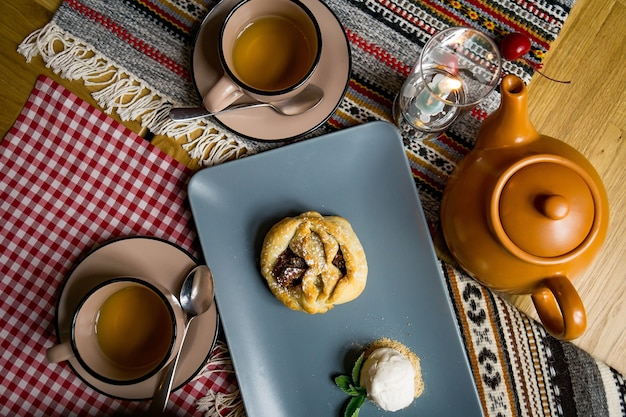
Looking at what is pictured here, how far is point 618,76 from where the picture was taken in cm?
97

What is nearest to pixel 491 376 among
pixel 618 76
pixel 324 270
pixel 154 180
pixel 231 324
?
pixel 324 270

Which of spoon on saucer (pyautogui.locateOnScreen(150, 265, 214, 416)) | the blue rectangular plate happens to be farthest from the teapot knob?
spoon on saucer (pyautogui.locateOnScreen(150, 265, 214, 416))

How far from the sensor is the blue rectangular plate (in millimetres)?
940

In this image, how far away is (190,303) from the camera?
884 mm

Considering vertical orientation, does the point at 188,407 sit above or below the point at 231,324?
below

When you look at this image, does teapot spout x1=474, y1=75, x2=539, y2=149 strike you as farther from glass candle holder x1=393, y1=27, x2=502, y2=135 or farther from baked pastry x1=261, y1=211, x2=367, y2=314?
baked pastry x1=261, y1=211, x2=367, y2=314

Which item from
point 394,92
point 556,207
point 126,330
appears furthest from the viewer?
point 394,92

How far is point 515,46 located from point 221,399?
0.79m

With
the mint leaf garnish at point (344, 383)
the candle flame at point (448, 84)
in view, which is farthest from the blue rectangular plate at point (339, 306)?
the candle flame at point (448, 84)

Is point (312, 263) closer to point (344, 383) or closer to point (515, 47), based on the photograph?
point (344, 383)

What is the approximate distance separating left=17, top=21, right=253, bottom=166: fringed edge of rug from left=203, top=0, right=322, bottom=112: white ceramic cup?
117 millimetres

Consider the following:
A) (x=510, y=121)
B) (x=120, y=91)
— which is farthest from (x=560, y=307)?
(x=120, y=91)

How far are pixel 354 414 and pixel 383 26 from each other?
679 millimetres

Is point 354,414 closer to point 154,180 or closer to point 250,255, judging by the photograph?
point 250,255
